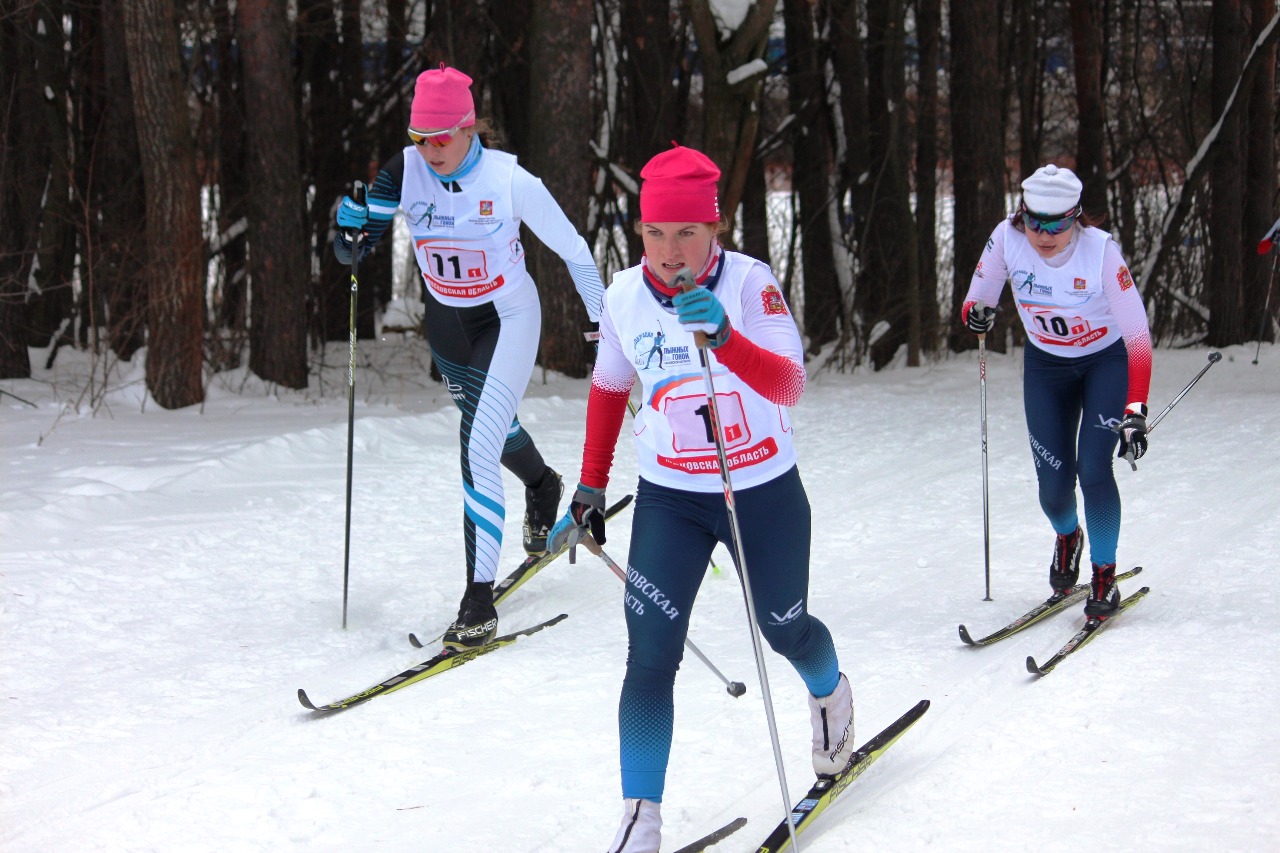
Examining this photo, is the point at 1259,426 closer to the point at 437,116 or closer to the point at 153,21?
the point at 437,116

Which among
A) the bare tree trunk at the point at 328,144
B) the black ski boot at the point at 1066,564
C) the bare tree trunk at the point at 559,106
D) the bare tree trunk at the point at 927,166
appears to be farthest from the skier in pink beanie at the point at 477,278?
the bare tree trunk at the point at 927,166

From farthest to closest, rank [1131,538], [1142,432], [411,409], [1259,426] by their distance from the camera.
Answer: [411,409]
[1259,426]
[1131,538]
[1142,432]

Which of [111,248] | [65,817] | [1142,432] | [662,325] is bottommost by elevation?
[65,817]

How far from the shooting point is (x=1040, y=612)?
5.21 meters

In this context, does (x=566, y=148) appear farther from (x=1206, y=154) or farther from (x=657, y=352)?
(x=657, y=352)

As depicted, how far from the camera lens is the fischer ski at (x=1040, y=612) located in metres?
4.88

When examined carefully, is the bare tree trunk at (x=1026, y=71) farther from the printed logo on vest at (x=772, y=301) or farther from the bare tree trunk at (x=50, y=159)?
the printed logo on vest at (x=772, y=301)

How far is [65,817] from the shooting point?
346 cm

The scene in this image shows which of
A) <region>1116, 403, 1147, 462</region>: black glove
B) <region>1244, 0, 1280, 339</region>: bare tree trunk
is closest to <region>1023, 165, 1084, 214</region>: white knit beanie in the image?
<region>1116, 403, 1147, 462</region>: black glove

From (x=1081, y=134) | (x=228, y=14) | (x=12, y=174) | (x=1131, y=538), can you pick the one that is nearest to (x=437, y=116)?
(x=1131, y=538)

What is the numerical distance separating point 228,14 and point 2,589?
348 inches

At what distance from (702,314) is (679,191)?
36 cm

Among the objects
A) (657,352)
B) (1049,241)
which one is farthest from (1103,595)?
(657,352)

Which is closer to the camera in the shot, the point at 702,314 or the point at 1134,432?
the point at 702,314
